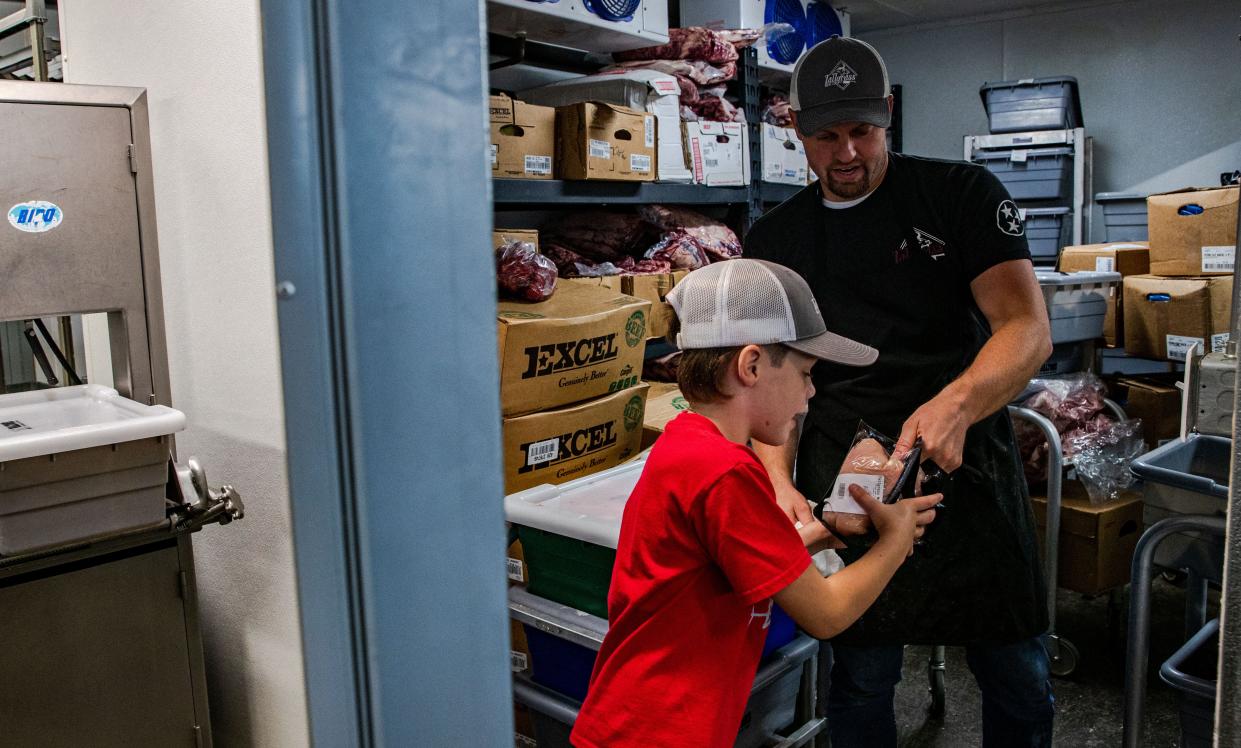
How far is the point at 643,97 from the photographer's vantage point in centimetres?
347

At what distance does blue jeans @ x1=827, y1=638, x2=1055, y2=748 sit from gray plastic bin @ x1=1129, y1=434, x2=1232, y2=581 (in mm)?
480

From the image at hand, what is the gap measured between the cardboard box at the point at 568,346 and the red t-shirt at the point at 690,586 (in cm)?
117

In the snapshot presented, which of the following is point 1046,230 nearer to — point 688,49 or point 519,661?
point 688,49

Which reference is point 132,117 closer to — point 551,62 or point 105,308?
point 105,308

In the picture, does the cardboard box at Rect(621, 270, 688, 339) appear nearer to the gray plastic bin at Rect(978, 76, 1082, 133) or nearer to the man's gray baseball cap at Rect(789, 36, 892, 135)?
the man's gray baseball cap at Rect(789, 36, 892, 135)

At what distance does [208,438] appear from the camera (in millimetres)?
1531

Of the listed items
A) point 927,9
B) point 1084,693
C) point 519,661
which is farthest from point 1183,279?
point 927,9

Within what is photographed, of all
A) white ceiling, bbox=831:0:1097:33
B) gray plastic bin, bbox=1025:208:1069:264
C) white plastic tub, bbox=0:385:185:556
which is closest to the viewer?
white plastic tub, bbox=0:385:185:556

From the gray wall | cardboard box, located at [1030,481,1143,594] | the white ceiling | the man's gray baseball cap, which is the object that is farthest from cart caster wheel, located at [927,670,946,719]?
the gray wall

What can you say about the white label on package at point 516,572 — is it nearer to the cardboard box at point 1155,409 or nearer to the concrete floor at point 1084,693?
the concrete floor at point 1084,693

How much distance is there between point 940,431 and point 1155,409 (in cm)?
272

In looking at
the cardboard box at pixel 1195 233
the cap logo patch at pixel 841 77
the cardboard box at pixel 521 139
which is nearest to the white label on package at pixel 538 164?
the cardboard box at pixel 521 139

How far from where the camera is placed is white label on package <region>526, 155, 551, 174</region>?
10.0ft

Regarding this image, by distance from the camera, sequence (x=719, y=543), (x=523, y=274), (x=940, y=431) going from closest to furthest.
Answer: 1. (x=719, y=543)
2. (x=940, y=431)
3. (x=523, y=274)
